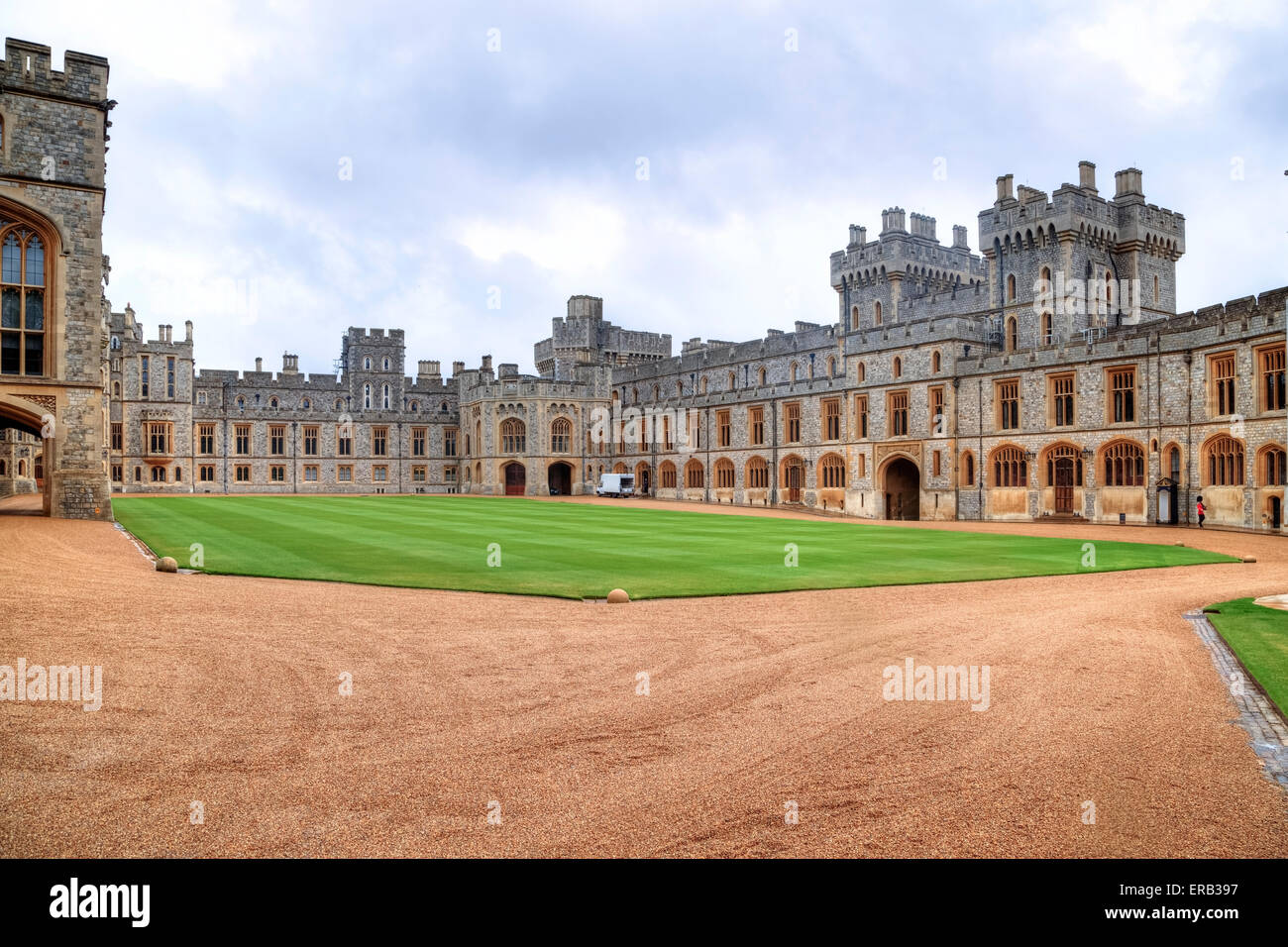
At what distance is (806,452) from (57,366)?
35.8 meters

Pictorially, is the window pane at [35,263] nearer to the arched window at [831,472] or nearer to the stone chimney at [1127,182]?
the arched window at [831,472]

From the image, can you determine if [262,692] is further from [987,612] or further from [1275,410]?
[1275,410]

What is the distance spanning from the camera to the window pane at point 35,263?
26.4 metres

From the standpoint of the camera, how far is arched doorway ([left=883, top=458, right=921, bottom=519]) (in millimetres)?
45625

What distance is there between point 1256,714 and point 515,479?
6325 cm

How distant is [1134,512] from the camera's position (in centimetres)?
3522

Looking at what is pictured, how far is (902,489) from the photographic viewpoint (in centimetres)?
4619

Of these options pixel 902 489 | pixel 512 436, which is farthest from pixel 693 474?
pixel 902 489

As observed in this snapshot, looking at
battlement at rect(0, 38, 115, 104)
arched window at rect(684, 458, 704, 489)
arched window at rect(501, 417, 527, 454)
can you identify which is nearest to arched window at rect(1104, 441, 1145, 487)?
arched window at rect(684, 458, 704, 489)

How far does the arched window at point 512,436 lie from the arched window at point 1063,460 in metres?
39.4

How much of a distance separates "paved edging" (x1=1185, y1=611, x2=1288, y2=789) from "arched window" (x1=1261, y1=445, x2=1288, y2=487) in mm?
23923

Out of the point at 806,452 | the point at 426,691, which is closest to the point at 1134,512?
the point at 806,452

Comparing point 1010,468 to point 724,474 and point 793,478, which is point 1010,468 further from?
point 724,474
